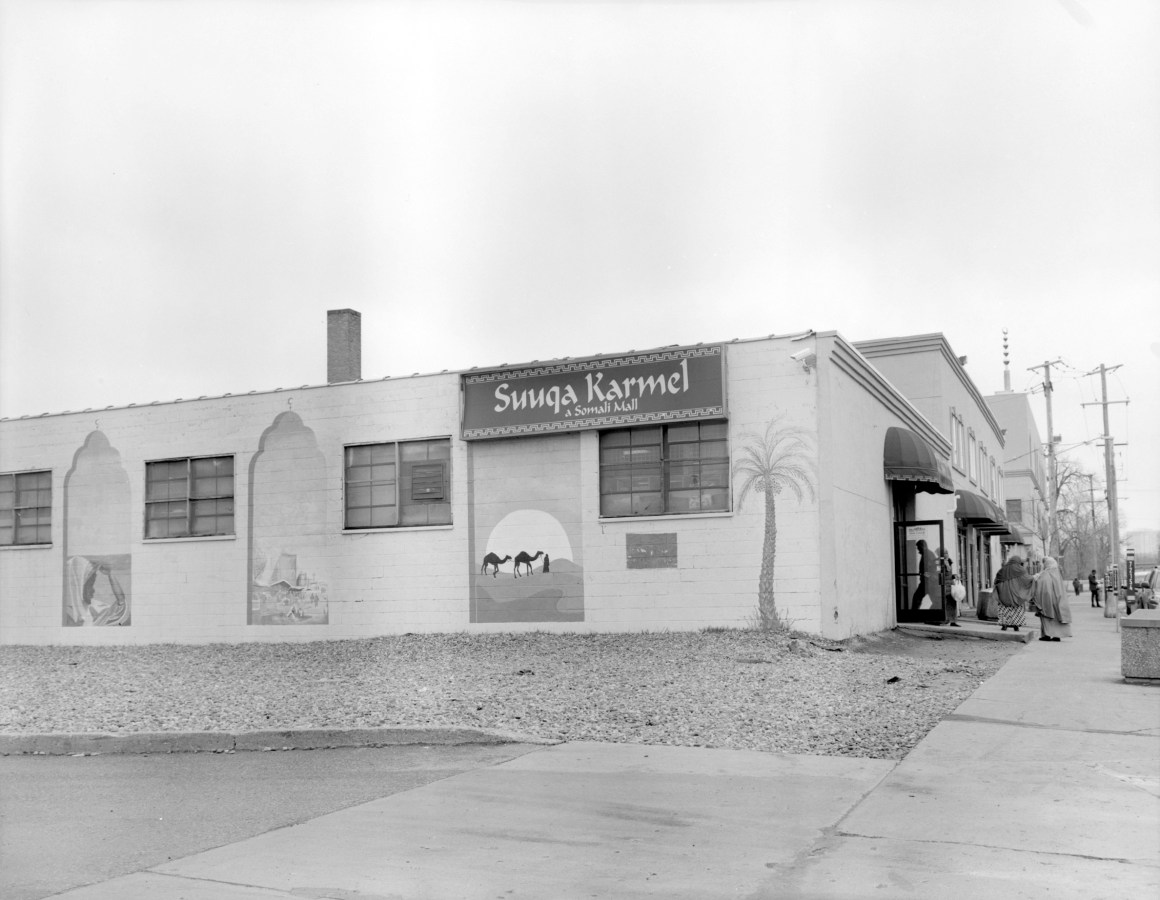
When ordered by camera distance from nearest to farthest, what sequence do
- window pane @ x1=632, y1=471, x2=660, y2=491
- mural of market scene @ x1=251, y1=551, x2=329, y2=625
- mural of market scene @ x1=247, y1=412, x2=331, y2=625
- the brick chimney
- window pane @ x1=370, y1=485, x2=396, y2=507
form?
1. window pane @ x1=632, y1=471, x2=660, y2=491
2. window pane @ x1=370, y1=485, x2=396, y2=507
3. mural of market scene @ x1=251, y1=551, x2=329, y2=625
4. mural of market scene @ x1=247, y1=412, x2=331, y2=625
5. the brick chimney

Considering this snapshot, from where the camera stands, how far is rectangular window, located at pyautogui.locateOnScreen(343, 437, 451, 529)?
19.9 m

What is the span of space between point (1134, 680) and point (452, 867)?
408 inches

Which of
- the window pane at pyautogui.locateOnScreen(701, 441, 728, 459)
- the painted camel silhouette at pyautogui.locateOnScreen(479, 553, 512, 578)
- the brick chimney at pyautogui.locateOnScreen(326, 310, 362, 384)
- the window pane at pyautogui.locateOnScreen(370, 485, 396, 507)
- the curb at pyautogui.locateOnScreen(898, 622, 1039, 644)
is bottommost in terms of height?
the curb at pyautogui.locateOnScreen(898, 622, 1039, 644)

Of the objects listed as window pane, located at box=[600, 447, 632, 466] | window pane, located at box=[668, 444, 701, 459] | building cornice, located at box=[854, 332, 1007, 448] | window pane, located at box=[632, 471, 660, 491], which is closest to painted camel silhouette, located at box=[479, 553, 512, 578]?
window pane, located at box=[600, 447, 632, 466]

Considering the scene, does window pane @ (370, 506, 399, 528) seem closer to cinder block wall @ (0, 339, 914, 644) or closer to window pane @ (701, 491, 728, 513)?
cinder block wall @ (0, 339, 914, 644)

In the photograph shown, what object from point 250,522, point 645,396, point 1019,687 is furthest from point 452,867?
point 250,522

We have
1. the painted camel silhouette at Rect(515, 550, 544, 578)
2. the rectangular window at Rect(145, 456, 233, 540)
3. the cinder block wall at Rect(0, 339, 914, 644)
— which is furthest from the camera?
the rectangular window at Rect(145, 456, 233, 540)

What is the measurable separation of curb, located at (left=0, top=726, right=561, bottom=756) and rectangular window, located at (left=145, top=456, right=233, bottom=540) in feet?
40.8

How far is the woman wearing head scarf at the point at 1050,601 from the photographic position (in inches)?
798

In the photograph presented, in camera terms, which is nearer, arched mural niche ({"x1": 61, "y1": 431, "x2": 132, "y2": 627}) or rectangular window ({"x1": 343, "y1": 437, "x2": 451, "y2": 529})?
rectangular window ({"x1": 343, "y1": 437, "x2": 451, "y2": 529})

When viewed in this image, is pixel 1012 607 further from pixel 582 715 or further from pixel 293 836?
pixel 293 836

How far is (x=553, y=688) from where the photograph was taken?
12047mm

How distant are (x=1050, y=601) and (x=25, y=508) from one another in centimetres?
2086

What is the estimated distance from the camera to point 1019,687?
12.7 metres
